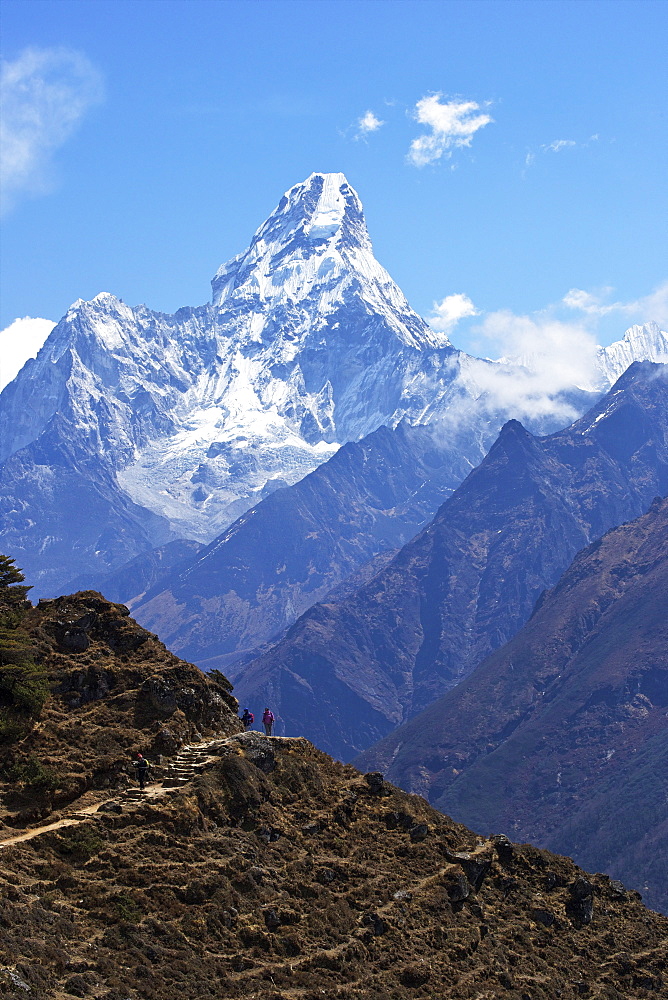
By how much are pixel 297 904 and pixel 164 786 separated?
9.48 m

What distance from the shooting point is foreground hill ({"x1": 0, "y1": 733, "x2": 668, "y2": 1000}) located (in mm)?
54500

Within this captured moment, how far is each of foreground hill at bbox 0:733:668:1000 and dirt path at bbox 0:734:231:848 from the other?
1.16 feet

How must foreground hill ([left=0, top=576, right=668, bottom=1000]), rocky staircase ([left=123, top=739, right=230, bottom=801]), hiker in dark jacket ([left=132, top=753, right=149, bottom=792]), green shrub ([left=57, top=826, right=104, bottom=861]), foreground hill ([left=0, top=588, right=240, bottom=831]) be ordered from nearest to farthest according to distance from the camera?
foreground hill ([left=0, top=576, right=668, bottom=1000]) < green shrub ([left=57, top=826, right=104, bottom=861]) < foreground hill ([left=0, top=588, right=240, bottom=831]) < hiker in dark jacket ([left=132, top=753, right=149, bottom=792]) < rocky staircase ([left=123, top=739, right=230, bottom=801])

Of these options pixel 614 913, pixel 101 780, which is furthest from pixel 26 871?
pixel 614 913

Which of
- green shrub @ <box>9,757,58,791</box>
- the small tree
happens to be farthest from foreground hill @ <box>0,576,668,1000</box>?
the small tree

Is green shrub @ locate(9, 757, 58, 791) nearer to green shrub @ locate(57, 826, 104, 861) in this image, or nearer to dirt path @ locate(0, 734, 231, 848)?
dirt path @ locate(0, 734, 231, 848)

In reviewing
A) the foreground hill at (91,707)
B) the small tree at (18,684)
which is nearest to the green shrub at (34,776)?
the foreground hill at (91,707)

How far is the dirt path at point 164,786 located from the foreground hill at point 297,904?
35 centimetres

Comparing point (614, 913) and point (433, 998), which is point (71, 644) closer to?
point (433, 998)

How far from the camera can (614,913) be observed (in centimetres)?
7925

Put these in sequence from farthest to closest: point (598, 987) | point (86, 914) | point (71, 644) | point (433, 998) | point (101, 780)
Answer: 1. point (71, 644)
2. point (598, 987)
3. point (101, 780)
4. point (433, 998)
5. point (86, 914)

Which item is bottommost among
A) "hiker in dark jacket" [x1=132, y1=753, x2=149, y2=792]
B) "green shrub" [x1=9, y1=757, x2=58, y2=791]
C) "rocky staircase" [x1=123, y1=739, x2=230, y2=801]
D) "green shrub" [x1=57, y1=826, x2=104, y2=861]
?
"green shrub" [x1=57, y1=826, x2=104, y2=861]

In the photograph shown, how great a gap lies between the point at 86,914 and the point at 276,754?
2012cm

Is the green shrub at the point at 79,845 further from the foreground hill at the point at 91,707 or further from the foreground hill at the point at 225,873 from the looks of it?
the foreground hill at the point at 91,707
